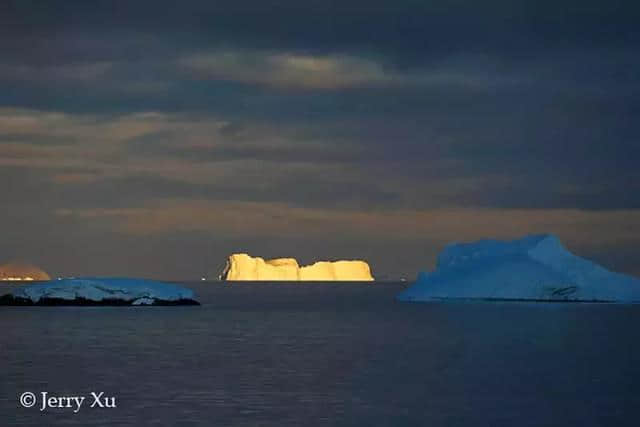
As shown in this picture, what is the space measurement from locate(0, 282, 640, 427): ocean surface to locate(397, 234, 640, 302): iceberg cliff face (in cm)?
2122

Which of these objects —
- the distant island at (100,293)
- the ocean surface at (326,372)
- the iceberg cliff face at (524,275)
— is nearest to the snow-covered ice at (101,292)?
the distant island at (100,293)

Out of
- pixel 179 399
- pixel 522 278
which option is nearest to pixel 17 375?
pixel 179 399

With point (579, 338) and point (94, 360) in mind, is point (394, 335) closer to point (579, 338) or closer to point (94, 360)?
point (579, 338)

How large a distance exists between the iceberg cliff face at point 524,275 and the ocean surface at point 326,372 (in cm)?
2122

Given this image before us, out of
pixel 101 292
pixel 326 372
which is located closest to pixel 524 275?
pixel 101 292

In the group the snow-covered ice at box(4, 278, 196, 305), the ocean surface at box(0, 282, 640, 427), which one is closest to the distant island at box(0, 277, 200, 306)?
the snow-covered ice at box(4, 278, 196, 305)

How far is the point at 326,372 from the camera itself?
141 ft

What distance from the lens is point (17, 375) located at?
41.5 metres

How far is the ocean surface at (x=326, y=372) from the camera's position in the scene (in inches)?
1249

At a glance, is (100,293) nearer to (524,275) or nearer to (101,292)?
(101,292)

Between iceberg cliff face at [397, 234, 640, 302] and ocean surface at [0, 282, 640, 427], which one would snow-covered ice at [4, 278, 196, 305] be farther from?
iceberg cliff face at [397, 234, 640, 302]

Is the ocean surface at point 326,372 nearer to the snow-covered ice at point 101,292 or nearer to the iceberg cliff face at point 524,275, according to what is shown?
the iceberg cliff face at point 524,275

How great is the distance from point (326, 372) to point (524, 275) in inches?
2316

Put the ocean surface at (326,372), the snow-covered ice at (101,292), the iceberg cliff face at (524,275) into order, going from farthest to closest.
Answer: the snow-covered ice at (101,292)
the iceberg cliff face at (524,275)
the ocean surface at (326,372)
